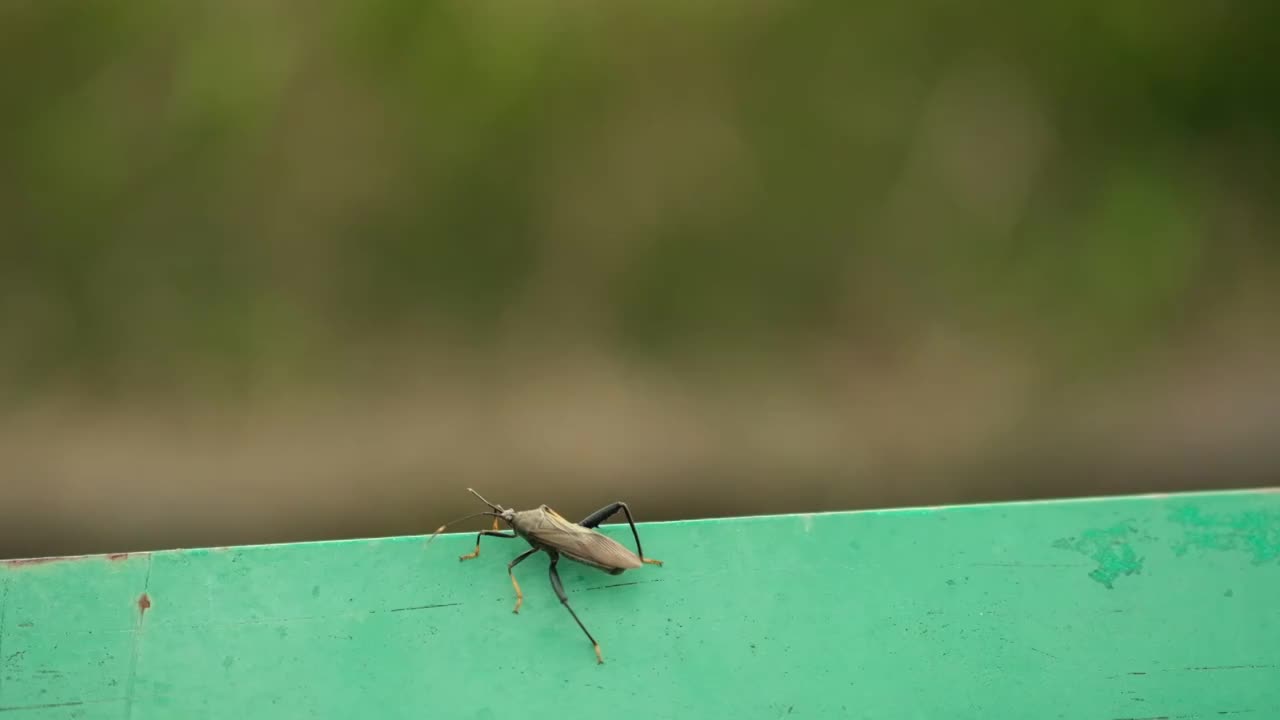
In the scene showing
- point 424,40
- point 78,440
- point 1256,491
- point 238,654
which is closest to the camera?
point 238,654

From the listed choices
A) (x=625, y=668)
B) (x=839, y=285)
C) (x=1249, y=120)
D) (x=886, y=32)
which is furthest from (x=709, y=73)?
(x=625, y=668)

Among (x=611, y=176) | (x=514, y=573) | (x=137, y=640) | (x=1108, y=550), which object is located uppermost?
(x=611, y=176)

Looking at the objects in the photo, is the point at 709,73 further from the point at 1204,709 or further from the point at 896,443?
the point at 1204,709

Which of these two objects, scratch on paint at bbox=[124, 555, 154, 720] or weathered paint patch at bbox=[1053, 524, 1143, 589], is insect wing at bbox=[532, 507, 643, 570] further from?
weathered paint patch at bbox=[1053, 524, 1143, 589]

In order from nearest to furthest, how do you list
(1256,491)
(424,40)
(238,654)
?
1. (238,654)
2. (1256,491)
3. (424,40)

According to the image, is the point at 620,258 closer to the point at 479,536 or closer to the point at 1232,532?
the point at 479,536

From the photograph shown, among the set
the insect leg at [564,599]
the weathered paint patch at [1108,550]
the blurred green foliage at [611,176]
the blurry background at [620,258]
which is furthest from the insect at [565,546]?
the blurred green foliage at [611,176]

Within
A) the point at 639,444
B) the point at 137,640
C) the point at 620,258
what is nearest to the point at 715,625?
the point at 137,640
